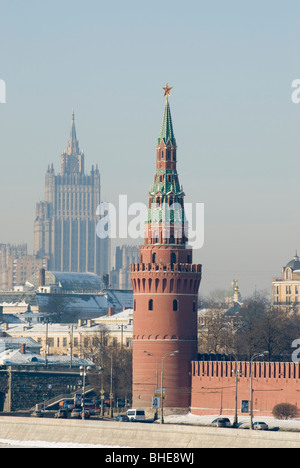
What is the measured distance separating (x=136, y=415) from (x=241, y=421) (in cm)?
963

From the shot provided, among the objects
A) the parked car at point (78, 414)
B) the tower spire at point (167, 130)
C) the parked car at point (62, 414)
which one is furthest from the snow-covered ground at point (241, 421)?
the tower spire at point (167, 130)

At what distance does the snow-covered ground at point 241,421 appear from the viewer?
5451 inches

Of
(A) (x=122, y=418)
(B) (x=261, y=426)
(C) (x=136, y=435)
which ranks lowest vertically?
(C) (x=136, y=435)

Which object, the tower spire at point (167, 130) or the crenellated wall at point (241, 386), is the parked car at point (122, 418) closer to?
the crenellated wall at point (241, 386)

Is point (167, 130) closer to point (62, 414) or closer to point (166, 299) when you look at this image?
point (166, 299)

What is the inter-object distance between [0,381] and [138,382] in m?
19.5

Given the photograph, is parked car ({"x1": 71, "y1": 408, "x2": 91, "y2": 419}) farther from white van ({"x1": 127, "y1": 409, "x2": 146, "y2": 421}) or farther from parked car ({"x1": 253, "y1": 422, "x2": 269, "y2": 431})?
parked car ({"x1": 253, "y1": 422, "x2": 269, "y2": 431})

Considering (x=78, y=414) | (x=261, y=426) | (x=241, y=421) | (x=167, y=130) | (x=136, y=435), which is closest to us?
(x=136, y=435)

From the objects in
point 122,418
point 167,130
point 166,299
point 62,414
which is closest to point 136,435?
point 122,418

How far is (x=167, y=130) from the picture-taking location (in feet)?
507

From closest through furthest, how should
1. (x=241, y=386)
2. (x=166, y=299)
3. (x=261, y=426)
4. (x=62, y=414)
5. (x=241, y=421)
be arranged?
(x=261, y=426)
(x=241, y=421)
(x=62, y=414)
(x=241, y=386)
(x=166, y=299)

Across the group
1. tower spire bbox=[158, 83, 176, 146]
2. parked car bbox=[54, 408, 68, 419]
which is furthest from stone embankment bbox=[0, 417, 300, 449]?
tower spire bbox=[158, 83, 176, 146]
